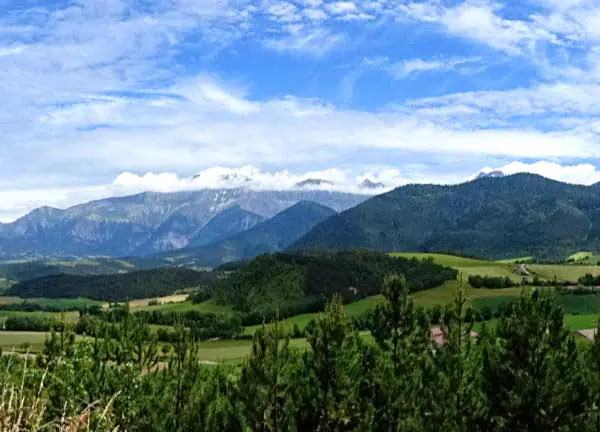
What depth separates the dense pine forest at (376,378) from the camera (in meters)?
38.5

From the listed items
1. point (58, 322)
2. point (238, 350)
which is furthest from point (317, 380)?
point (238, 350)

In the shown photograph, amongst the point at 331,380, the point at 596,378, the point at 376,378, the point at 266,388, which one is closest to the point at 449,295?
the point at 596,378

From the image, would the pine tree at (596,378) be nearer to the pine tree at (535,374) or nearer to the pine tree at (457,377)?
the pine tree at (535,374)

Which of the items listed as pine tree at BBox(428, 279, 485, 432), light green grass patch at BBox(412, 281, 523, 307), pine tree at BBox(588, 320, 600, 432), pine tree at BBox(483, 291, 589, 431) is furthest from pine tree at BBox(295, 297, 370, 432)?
light green grass patch at BBox(412, 281, 523, 307)

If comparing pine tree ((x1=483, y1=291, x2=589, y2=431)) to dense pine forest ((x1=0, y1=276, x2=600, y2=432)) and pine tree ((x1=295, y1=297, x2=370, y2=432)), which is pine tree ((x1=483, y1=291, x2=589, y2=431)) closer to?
dense pine forest ((x1=0, y1=276, x2=600, y2=432))

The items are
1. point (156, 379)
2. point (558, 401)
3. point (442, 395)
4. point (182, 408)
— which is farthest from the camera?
point (156, 379)

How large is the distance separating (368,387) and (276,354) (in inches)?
309

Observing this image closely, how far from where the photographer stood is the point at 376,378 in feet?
143

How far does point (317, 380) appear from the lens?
139ft

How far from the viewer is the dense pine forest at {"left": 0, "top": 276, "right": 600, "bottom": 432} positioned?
38500 millimetres

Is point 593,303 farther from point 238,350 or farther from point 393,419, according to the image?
point 393,419

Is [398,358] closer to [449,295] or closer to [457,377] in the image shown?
[457,377]

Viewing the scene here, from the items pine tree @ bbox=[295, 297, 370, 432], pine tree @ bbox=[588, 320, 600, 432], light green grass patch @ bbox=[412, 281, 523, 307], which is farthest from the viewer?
light green grass patch @ bbox=[412, 281, 523, 307]

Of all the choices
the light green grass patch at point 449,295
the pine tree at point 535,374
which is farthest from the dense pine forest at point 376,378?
the light green grass patch at point 449,295
